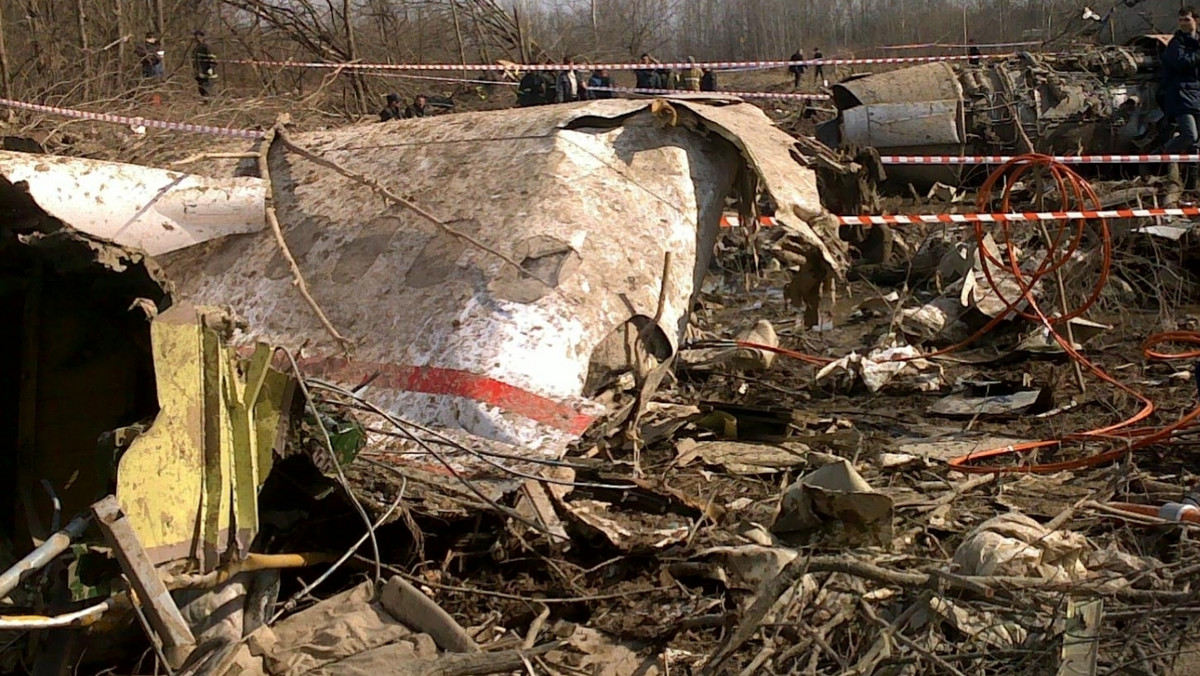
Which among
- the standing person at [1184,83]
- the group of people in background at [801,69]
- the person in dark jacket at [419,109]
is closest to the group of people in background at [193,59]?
the person in dark jacket at [419,109]

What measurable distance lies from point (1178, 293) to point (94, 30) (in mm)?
14705

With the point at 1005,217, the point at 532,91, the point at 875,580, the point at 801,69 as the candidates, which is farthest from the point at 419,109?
the point at 875,580

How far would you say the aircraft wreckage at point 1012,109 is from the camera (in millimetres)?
12234

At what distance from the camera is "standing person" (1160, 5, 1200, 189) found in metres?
10.9

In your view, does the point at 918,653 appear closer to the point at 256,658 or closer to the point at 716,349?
the point at 256,658

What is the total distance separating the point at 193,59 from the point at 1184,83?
1333 cm

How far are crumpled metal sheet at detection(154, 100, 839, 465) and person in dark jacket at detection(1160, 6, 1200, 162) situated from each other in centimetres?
665

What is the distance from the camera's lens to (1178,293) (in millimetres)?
8484

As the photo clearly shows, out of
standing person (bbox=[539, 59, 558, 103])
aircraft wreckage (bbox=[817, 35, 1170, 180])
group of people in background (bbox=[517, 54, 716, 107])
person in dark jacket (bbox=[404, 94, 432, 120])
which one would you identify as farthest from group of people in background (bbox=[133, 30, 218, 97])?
aircraft wreckage (bbox=[817, 35, 1170, 180])

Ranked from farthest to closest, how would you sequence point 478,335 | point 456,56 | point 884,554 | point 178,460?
1. point 456,56
2. point 478,335
3. point 884,554
4. point 178,460

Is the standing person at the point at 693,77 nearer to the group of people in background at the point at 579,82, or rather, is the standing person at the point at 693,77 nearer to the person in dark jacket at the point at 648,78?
the group of people in background at the point at 579,82

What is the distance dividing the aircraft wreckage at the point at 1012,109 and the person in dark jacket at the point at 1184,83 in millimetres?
849

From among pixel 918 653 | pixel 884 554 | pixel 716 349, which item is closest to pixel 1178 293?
pixel 716 349

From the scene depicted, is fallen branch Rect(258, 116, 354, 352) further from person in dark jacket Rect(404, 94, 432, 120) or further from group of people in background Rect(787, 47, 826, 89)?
group of people in background Rect(787, 47, 826, 89)
